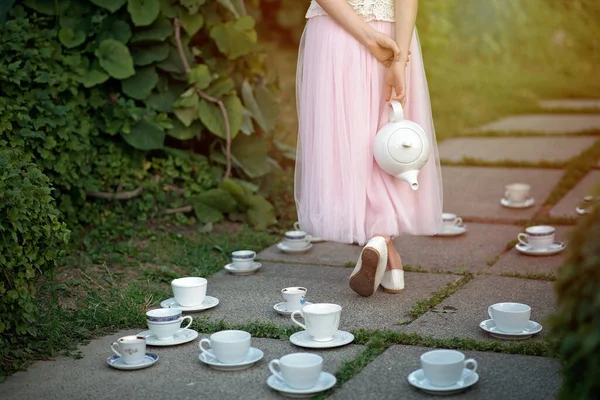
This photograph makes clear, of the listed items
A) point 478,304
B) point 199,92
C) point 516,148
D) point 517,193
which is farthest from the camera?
point 516,148

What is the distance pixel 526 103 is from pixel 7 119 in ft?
17.9

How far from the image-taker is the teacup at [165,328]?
275 centimetres

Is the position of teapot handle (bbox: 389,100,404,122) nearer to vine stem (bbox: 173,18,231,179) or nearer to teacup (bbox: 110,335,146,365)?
teacup (bbox: 110,335,146,365)

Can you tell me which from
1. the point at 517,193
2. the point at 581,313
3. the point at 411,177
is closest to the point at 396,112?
the point at 411,177

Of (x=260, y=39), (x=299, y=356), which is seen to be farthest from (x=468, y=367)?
(x=260, y=39)

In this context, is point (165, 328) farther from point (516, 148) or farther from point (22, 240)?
point (516, 148)

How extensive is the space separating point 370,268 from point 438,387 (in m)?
0.86

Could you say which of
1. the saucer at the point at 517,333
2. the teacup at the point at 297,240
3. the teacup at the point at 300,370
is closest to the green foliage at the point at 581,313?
the teacup at the point at 300,370

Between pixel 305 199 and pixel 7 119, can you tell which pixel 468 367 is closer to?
pixel 305 199

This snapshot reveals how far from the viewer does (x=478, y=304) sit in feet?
10.3

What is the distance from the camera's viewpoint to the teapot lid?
10.3 ft

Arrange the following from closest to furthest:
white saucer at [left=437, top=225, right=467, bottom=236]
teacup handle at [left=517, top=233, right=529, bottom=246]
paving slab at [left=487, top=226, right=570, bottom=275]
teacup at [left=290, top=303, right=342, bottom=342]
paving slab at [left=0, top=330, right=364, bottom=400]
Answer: paving slab at [left=0, top=330, right=364, bottom=400], teacup at [left=290, top=303, right=342, bottom=342], paving slab at [left=487, top=226, right=570, bottom=275], teacup handle at [left=517, top=233, right=529, bottom=246], white saucer at [left=437, top=225, right=467, bottom=236]

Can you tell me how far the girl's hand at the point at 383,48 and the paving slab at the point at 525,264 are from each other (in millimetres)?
1003

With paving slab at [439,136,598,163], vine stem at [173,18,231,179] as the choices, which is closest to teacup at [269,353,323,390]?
vine stem at [173,18,231,179]
